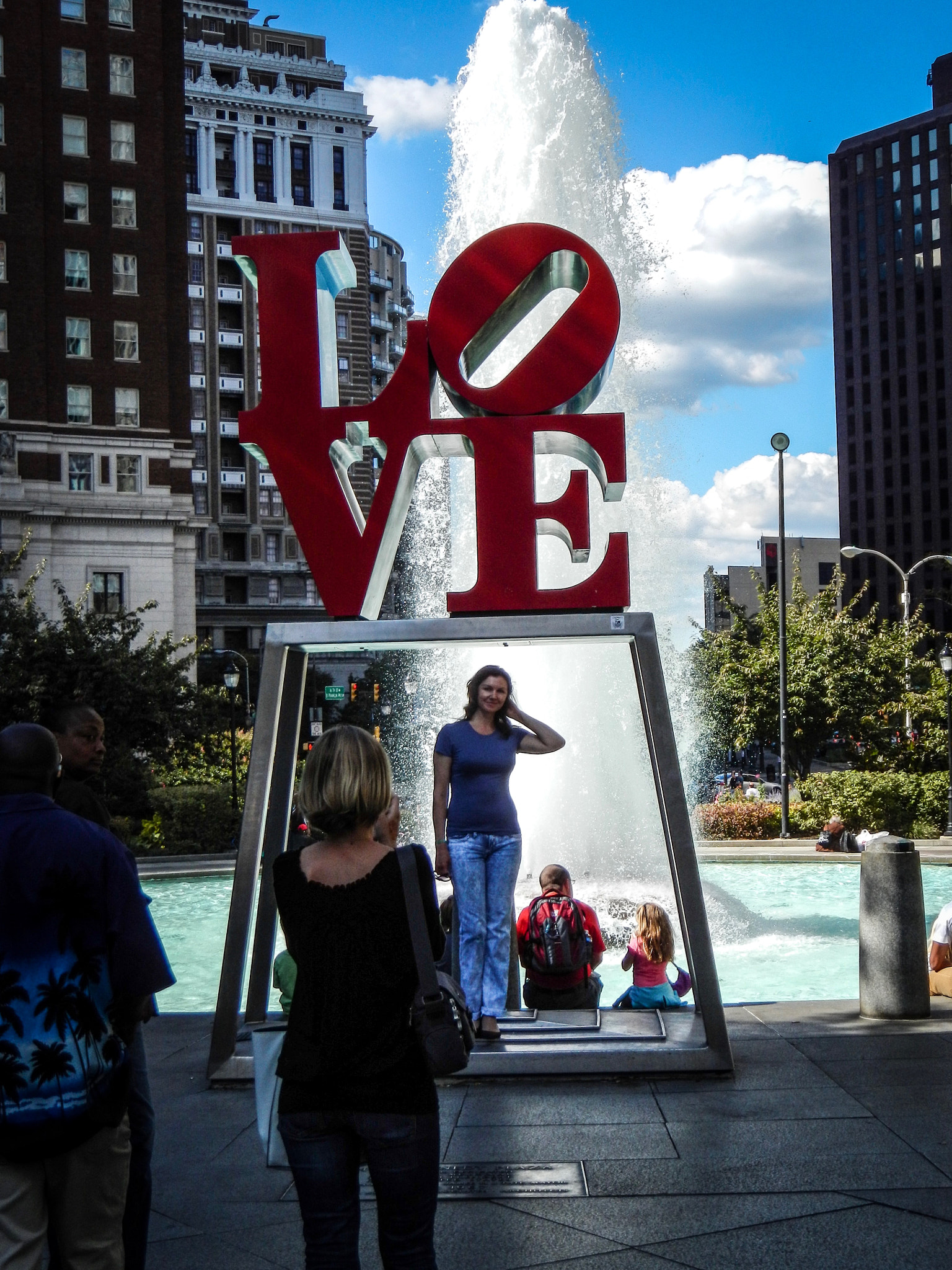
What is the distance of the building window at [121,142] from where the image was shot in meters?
53.3

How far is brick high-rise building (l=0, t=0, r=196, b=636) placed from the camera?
50.7 metres

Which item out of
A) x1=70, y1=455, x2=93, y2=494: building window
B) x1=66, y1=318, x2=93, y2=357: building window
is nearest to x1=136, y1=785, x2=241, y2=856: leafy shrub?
x1=70, y1=455, x2=93, y2=494: building window

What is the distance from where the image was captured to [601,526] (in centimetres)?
1883

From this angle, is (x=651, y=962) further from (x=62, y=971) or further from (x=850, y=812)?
(x=850, y=812)

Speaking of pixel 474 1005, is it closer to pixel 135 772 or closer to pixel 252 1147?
pixel 252 1147

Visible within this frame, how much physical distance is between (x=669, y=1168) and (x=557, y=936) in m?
2.38

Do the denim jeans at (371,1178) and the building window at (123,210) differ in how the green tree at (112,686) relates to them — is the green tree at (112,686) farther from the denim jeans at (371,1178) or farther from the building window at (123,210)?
the building window at (123,210)

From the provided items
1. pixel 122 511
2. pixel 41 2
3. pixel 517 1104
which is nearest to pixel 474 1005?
pixel 517 1104

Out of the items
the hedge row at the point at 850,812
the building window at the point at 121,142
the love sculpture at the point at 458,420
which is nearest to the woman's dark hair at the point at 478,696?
the love sculpture at the point at 458,420

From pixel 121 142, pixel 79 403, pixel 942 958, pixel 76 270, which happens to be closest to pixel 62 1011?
pixel 942 958

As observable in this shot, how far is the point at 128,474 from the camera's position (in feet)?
173

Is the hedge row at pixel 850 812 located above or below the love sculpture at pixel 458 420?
below

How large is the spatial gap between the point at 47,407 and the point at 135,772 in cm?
2834

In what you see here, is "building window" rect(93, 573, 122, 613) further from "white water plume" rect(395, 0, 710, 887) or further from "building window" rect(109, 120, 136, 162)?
"white water plume" rect(395, 0, 710, 887)
